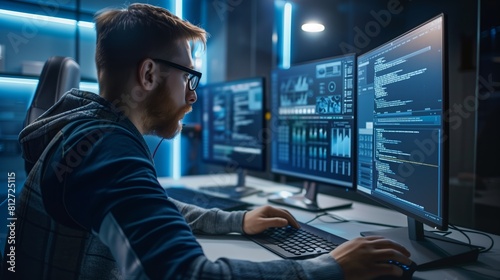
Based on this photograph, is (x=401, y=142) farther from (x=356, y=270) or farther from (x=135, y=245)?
(x=135, y=245)

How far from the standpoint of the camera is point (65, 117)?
80 centimetres

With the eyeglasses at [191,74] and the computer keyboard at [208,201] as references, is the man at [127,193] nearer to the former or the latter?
the eyeglasses at [191,74]

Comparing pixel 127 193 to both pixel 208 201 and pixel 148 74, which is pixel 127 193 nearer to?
pixel 148 74

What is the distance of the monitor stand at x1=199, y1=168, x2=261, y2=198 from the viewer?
5.89 feet

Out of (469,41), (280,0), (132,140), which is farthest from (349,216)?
(280,0)

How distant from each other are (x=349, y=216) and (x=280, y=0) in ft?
5.42

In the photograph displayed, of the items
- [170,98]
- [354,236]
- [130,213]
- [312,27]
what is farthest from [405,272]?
[312,27]

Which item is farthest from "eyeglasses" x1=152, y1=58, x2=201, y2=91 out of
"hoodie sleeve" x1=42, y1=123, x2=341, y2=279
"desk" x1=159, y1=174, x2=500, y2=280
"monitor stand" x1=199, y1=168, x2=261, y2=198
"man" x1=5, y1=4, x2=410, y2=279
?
"monitor stand" x1=199, y1=168, x2=261, y2=198

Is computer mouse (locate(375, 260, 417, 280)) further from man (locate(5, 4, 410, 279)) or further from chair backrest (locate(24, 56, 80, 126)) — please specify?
chair backrest (locate(24, 56, 80, 126))

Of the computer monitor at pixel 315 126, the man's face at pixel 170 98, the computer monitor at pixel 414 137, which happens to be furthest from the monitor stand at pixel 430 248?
the man's face at pixel 170 98

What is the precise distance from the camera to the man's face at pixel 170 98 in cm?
95

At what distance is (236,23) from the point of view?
8.77 feet

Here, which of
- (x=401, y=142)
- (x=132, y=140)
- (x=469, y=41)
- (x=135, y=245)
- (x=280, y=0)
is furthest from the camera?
(x=280, y=0)

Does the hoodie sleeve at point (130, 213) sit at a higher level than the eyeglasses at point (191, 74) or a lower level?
lower
